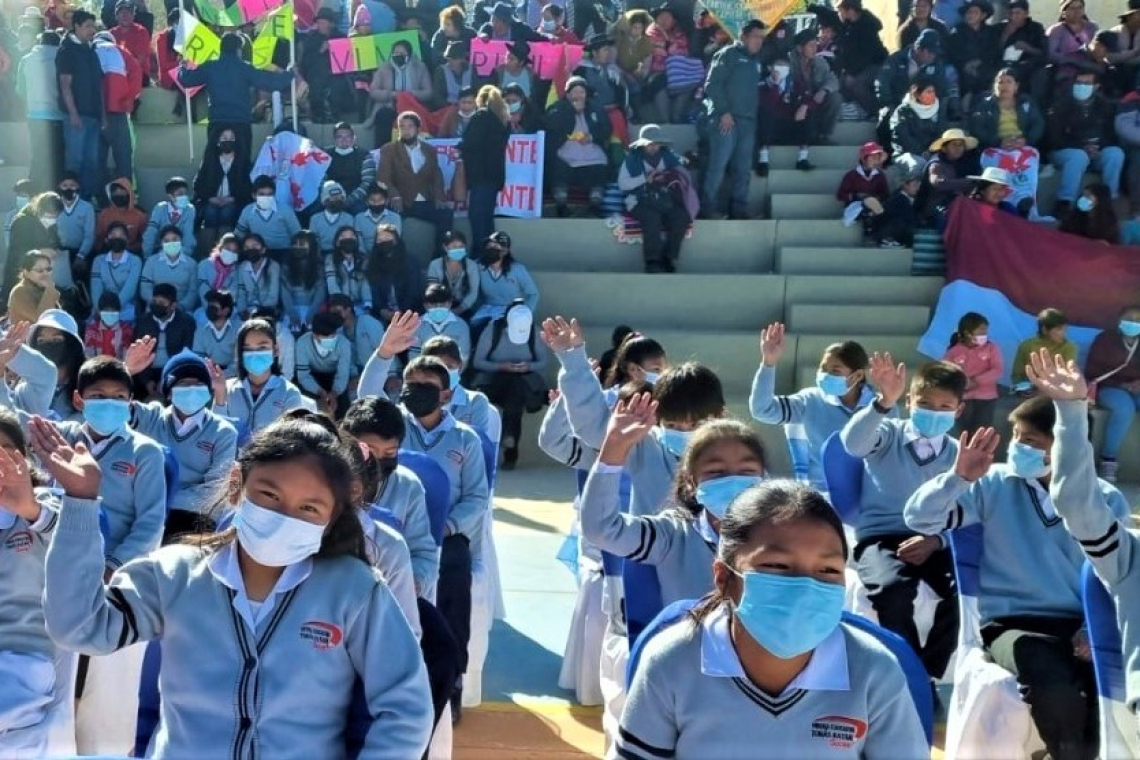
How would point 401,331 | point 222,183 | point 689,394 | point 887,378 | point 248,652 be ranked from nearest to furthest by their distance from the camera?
point 248,652 < point 689,394 < point 887,378 < point 401,331 < point 222,183

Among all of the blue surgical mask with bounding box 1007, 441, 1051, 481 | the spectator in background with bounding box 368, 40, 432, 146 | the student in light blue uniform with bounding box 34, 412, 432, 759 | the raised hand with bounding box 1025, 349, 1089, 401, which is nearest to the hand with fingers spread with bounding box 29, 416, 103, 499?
the student in light blue uniform with bounding box 34, 412, 432, 759

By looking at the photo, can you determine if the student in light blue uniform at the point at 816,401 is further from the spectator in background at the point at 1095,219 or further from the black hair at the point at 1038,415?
the spectator in background at the point at 1095,219

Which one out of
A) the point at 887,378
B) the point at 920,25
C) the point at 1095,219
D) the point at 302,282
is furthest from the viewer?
the point at 920,25

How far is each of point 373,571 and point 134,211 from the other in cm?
1052

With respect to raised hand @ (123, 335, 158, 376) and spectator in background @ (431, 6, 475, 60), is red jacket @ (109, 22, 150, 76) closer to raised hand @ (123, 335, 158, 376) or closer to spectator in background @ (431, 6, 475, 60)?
spectator in background @ (431, 6, 475, 60)

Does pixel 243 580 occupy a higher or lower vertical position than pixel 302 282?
higher

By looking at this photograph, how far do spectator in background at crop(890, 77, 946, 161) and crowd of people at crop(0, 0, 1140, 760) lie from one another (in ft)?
0.09

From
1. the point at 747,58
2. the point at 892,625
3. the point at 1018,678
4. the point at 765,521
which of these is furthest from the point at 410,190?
the point at 765,521

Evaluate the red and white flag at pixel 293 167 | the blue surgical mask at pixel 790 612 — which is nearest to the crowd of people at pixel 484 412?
the blue surgical mask at pixel 790 612

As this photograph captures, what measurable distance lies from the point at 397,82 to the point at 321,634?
1169 centimetres

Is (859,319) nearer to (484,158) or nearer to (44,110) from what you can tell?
(484,158)

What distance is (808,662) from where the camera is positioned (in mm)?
2381

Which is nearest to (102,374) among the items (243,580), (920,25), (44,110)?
(243,580)

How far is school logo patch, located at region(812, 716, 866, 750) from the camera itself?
2.31 meters
